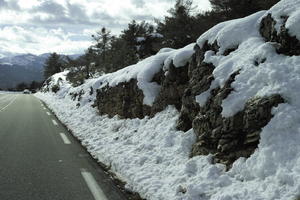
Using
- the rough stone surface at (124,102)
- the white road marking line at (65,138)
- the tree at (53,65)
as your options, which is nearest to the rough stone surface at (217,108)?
the rough stone surface at (124,102)

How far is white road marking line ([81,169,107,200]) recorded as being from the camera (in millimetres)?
5391

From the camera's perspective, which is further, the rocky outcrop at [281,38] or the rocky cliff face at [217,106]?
the rocky outcrop at [281,38]

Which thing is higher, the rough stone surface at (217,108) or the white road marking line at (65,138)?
the rough stone surface at (217,108)

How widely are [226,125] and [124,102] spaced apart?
7.20 meters

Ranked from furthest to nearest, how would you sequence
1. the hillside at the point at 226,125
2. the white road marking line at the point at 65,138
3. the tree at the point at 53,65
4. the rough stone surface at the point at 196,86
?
the tree at the point at 53,65 → the white road marking line at the point at 65,138 → the rough stone surface at the point at 196,86 → the hillside at the point at 226,125

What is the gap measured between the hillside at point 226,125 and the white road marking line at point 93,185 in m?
0.61

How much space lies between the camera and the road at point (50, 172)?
17.9 ft

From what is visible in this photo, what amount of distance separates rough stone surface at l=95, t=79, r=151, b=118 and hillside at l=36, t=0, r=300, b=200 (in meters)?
1.37

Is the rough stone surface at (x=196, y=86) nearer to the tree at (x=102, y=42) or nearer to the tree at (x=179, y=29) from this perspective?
the tree at (x=179, y=29)

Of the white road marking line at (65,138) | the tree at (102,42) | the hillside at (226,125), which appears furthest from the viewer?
the tree at (102,42)

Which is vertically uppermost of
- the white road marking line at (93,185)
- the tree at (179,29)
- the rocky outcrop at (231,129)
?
the tree at (179,29)

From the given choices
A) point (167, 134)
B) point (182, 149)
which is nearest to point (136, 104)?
point (167, 134)

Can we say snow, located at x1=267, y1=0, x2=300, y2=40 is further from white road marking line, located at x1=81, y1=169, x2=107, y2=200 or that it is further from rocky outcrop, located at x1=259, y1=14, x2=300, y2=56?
white road marking line, located at x1=81, y1=169, x2=107, y2=200

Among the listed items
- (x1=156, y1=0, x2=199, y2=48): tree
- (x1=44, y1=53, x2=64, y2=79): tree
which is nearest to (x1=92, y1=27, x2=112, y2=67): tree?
(x1=156, y1=0, x2=199, y2=48): tree
